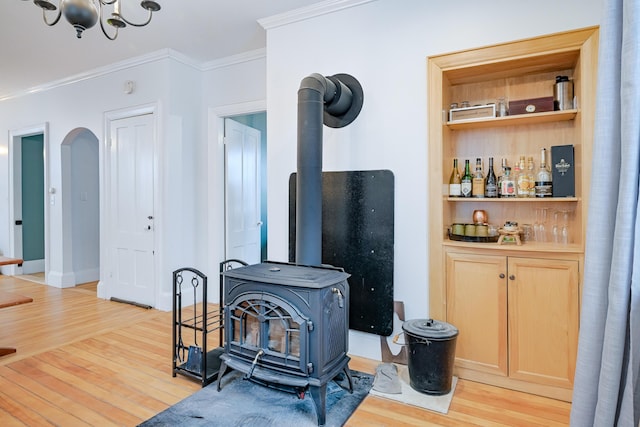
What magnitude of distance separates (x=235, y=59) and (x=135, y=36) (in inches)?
37.6

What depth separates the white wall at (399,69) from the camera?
93.4 inches

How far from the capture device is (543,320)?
222 cm

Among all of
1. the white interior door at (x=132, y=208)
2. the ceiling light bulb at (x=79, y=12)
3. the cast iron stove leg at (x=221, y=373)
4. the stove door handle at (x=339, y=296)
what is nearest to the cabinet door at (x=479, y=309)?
the stove door handle at (x=339, y=296)

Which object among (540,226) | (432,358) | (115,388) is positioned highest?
(540,226)

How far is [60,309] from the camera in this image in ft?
13.0

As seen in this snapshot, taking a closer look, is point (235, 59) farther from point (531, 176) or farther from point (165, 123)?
point (531, 176)

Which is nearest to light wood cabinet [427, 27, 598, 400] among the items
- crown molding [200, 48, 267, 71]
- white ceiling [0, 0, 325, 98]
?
white ceiling [0, 0, 325, 98]

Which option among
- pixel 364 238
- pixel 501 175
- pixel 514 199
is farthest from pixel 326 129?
pixel 514 199

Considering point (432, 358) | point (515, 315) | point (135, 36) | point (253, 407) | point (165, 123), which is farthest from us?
point (165, 123)

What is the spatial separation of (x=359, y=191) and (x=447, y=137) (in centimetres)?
73

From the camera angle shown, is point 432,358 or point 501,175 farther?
point 501,175

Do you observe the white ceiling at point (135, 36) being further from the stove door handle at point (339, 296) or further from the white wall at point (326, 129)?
the stove door handle at point (339, 296)

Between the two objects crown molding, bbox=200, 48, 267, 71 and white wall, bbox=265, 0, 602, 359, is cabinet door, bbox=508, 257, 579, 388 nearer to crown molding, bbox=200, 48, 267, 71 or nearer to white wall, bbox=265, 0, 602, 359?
white wall, bbox=265, 0, 602, 359

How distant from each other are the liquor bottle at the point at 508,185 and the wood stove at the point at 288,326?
1.26m
